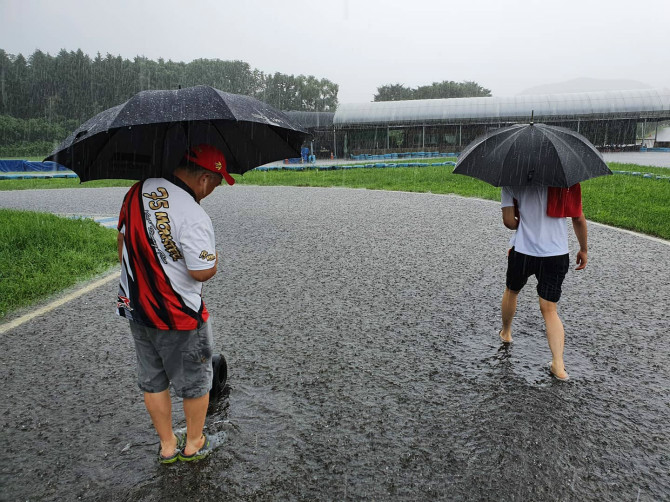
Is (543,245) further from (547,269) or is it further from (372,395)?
(372,395)

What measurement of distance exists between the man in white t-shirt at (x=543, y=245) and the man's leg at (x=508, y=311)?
0.27m

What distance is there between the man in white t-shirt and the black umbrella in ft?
4.91

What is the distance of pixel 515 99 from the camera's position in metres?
35.1

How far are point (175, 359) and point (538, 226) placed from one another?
7.50 feet

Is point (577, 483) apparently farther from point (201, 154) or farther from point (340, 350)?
point (201, 154)

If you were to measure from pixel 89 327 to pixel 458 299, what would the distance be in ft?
10.9

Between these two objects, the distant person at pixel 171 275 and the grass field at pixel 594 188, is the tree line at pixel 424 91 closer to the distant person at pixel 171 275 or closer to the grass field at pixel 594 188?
the grass field at pixel 594 188

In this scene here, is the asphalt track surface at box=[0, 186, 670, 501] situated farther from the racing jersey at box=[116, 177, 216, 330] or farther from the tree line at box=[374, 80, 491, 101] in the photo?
the tree line at box=[374, 80, 491, 101]

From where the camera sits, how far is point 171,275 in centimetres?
212

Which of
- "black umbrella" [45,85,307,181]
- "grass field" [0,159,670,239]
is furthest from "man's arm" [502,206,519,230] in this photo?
"grass field" [0,159,670,239]

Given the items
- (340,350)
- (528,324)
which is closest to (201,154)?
(340,350)

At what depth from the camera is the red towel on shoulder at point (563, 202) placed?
303cm

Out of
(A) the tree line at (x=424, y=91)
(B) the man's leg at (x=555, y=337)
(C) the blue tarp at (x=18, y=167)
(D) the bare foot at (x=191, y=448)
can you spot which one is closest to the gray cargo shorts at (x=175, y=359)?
(D) the bare foot at (x=191, y=448)

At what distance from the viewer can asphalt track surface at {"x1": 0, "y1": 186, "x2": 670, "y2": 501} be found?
7.41 ft
